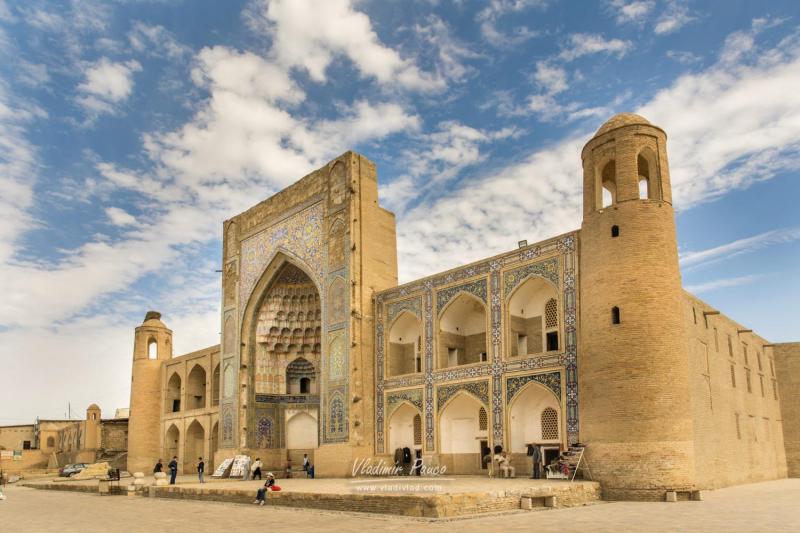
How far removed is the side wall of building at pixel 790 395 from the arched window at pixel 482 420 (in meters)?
10.8

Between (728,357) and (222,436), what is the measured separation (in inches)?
604

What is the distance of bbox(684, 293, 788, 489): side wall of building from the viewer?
14.3 meters

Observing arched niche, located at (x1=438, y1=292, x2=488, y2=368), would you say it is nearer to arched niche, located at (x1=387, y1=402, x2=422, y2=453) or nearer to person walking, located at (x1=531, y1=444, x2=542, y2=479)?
arched niche, located at (x1=387, y1=402, x2=422, y2=453)

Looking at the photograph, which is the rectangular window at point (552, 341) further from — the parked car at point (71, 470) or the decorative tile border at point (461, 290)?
the parked car at point (71, 470)

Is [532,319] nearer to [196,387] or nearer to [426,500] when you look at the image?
[426,500]

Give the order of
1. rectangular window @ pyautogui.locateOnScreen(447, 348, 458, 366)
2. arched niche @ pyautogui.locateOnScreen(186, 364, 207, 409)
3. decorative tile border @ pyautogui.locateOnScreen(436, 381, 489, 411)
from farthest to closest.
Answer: arched niche @ pyautogui.locateOnScreen(186, 364, 207, 409) → rectangular window @ pyautogui.locateOnScreen(447, 348, 458, 366) → decorative tile border @ pyautogui.locateOnScreen(436, 381, 489, 411)

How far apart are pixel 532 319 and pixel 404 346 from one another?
13.9 ft

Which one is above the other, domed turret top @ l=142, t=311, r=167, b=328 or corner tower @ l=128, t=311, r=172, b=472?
domed turret top @ l=142, t=311, r=167, b=328

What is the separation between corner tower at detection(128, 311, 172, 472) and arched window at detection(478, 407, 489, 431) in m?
18.0

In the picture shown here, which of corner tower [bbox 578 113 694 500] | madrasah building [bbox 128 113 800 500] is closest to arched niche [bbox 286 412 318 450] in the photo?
madrasah building [bbox 128 113 800 500]

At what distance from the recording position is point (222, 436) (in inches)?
920

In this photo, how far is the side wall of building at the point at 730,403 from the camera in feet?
47.0

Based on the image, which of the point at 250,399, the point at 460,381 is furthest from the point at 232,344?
the point at 460,381

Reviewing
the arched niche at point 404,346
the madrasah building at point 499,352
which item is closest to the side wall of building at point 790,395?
the madrasah building at point 499,352
